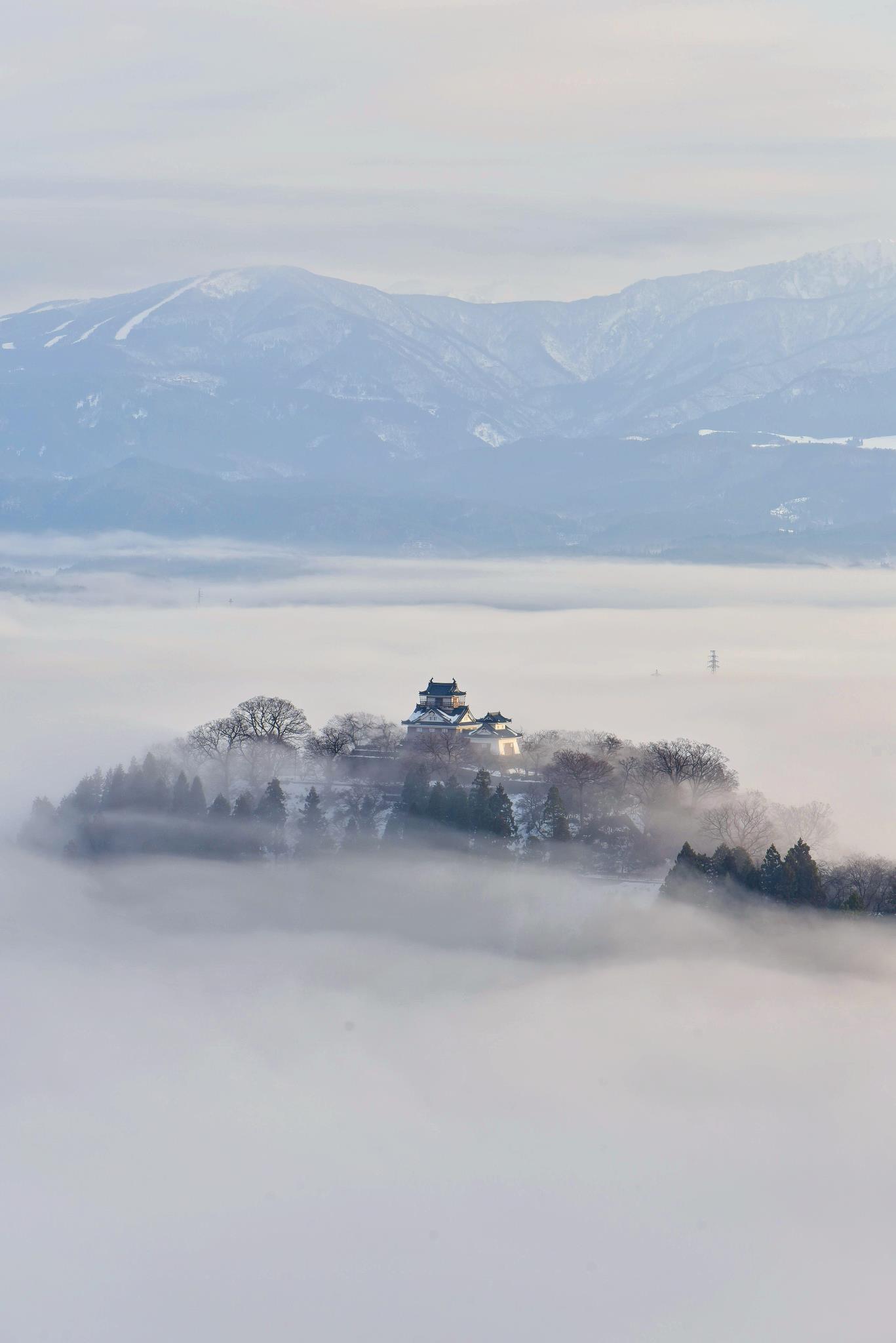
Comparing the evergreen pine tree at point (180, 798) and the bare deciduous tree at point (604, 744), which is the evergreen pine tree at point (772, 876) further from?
the evergreen pine tree at point (180, 798)

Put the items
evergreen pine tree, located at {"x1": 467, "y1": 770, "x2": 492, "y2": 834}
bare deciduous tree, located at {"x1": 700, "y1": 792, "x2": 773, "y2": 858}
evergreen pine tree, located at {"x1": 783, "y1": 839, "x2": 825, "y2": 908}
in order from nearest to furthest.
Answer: evergreen pine tree, located at {"x1": 783, "y1": 839, "x2": 825, "y2": 908}
bare deciduous tree, located at {"x1": 700, "y1": 792, "x2": 773, "y2": 858}
evergreen pine tree, located at {"x1": 467, "y1": 770, "x2": 492, "y2": 834}

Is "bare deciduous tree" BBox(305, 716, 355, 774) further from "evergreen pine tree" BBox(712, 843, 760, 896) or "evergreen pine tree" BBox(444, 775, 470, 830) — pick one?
"evergreen pine tree" BBox(712, 843, 760, 896)

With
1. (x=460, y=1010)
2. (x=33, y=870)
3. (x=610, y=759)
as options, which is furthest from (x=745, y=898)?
(x=33, y=870)

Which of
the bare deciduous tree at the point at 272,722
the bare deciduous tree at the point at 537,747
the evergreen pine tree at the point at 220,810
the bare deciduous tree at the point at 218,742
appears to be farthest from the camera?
the bare deciduous tree at the point at 272,722

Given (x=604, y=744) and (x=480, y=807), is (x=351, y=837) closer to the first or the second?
(x=480, y=807)

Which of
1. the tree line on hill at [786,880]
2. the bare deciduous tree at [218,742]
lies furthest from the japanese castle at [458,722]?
the tree line on hill at [786,880]

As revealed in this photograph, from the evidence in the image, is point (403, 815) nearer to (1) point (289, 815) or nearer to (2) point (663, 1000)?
(1) point (289, 815)

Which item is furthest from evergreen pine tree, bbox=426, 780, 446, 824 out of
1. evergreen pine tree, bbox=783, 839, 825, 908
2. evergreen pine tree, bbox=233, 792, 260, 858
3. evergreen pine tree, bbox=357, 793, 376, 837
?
evergreen pine tree, bbox=783, 839, 825, 908
